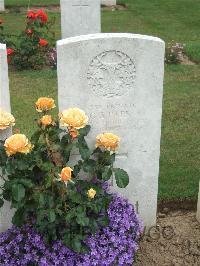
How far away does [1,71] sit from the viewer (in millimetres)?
3414

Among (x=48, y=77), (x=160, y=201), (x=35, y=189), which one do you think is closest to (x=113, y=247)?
(x=35, y=189)

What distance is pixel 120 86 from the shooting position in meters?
3.65

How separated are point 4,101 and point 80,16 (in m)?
5.84

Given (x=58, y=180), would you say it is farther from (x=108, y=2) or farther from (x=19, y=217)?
(x=108, y=2)

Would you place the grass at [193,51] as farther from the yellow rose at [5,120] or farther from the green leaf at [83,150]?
the yellow rose at [5,120]

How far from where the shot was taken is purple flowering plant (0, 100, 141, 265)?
3.30 metres

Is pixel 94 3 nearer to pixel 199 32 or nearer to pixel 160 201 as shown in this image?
pixel 199 32

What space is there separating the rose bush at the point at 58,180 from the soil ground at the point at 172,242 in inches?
25.5

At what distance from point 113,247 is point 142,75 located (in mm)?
1263

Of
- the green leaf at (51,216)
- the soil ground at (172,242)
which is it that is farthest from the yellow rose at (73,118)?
the soil ground at (172,242)

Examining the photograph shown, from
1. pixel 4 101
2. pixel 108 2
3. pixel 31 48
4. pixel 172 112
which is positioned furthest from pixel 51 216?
pixel 108 2

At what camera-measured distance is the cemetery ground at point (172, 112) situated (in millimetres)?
4102

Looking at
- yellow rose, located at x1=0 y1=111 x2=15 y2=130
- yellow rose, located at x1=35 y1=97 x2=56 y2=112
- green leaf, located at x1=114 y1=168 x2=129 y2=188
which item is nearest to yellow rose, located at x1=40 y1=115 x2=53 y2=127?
yellow rose, located at x1=35 y1=97 x2=56 y2=112

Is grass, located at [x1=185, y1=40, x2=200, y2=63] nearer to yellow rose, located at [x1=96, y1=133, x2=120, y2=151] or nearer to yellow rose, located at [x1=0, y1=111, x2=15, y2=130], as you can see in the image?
yellow rose, located at [x1=96, y1=133, x2=120, y2=151]
